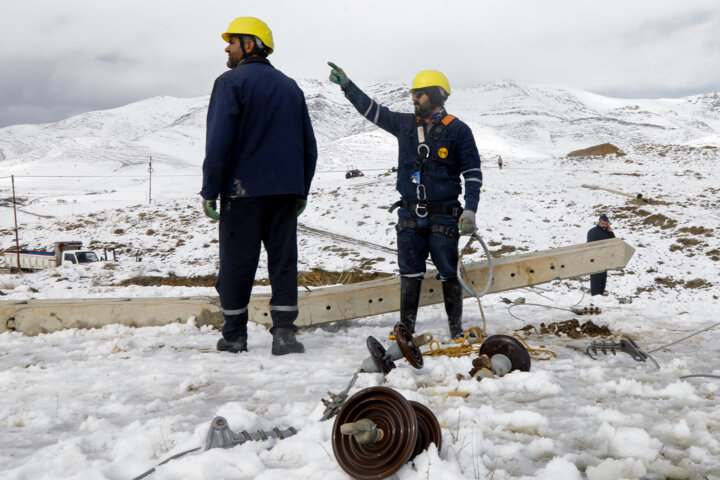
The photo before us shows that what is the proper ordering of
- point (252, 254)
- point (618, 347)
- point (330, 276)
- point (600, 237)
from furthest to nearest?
point (330, 276) → point (600, 237) → point (252, 254) → point (618, 347)

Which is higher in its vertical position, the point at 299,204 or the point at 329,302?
the point at 299,204

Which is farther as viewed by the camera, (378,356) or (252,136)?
(252,136)

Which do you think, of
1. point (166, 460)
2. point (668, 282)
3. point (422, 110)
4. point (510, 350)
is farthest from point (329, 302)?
point (668, 282)

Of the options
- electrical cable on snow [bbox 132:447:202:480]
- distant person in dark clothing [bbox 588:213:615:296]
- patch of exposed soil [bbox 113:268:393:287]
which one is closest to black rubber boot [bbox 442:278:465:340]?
electrical cable on snow [bbox 132:447:202:480]

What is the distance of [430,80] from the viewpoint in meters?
4.34

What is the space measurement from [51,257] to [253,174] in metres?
21.8

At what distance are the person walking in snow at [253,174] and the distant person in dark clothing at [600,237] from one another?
25.2 feet

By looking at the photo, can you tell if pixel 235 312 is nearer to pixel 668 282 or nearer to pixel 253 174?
pixel 253 174

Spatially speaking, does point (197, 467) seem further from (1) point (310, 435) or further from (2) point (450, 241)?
(2) point (450, 241)

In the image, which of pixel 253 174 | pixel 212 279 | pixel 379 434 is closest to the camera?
pixel 379 434

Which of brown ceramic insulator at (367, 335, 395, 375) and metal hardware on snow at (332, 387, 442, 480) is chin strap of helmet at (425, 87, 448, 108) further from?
metal hardware on snow at (332, 387, 442, 480)

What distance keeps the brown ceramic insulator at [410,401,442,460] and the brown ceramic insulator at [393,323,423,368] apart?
3.30 feet

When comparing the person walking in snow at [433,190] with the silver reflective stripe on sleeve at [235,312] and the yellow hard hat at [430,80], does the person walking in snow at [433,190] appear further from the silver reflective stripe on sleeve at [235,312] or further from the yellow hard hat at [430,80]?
the silver reflective stripe on sleeve at [235,312]

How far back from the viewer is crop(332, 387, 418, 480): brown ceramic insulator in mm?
1646
